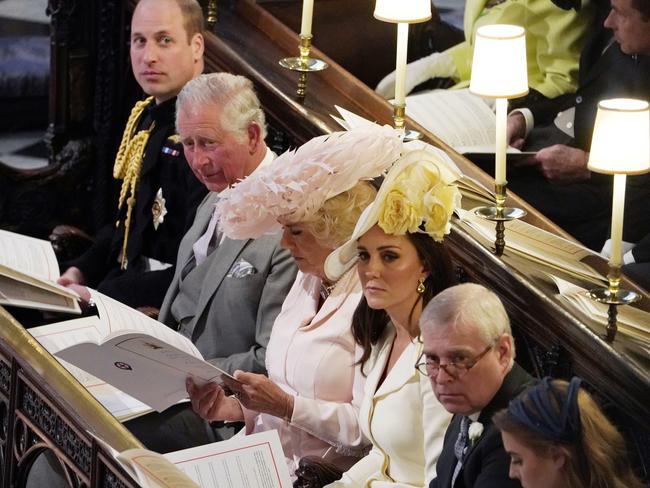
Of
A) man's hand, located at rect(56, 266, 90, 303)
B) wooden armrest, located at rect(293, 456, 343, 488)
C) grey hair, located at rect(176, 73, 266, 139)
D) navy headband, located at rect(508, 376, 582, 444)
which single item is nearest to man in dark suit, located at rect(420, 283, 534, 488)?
navy headband, located at rect(508, 376, 582, 444)

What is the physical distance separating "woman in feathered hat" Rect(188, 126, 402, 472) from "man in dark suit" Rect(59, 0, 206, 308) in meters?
1.09

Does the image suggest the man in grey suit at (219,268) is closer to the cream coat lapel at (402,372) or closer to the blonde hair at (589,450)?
the cream coat lapel at (402,372)

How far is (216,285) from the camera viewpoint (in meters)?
4.61

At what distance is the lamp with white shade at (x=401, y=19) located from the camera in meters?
4.47

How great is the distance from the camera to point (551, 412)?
2.86m

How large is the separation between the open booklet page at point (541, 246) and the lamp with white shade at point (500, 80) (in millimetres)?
70

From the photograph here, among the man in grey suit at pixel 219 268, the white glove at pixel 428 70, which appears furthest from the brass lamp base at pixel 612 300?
the white glove at pixel 428 70

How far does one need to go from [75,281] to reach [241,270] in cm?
108

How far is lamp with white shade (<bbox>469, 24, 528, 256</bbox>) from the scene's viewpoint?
13.3ft

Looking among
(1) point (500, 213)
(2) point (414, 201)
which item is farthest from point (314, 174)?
(1) point (500, 213)

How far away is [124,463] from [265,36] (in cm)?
289

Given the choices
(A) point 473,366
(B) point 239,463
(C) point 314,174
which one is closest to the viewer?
(A) point 473,366

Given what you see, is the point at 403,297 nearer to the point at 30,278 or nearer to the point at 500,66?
the point at 500,66

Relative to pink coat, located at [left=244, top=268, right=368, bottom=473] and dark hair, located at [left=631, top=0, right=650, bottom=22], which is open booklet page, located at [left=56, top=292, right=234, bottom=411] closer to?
pink coat, located at [left=244, top=268, right=368, bottom=473]
